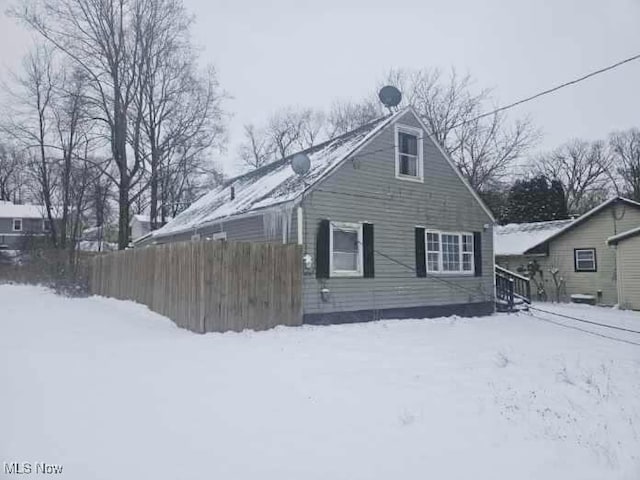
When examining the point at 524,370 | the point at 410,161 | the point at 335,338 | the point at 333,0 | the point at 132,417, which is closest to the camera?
the point at 132,417

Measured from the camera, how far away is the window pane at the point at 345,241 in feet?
38.5

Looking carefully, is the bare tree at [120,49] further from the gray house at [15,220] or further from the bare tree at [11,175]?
the gray house at [15,220]

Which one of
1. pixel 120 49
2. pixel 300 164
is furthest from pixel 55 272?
pixel 300 164

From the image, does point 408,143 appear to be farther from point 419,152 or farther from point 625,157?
point 625,157

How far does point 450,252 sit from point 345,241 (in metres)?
4.12

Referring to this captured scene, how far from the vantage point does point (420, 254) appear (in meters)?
13.4

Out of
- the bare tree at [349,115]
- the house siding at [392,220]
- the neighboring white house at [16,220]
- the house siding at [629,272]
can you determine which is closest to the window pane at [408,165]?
the house siding at [392,220]

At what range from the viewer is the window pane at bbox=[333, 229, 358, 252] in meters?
11.8

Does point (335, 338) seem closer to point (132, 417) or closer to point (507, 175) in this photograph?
point (132, 417)

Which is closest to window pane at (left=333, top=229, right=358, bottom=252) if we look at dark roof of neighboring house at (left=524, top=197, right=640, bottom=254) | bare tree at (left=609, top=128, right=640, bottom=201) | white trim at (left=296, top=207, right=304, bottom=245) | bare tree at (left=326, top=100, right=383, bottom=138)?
white trim at (left=296, top=207, right=304, bottom=245)

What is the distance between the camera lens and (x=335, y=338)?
9094 millimetres

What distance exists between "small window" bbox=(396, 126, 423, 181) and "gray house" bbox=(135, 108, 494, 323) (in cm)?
3

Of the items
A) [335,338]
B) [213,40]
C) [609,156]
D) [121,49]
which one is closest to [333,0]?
[213,40]

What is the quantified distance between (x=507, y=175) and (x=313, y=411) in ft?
102
